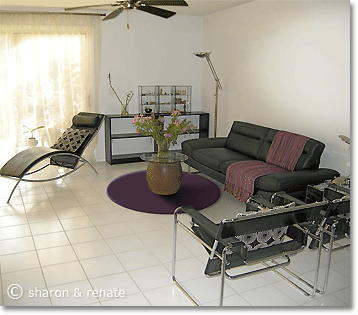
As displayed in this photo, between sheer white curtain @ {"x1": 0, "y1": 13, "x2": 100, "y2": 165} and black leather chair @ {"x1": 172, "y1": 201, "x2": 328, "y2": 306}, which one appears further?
sheer white curtain @ {"x1": 0, "y1": 13, "x2": 100, "y2": 165}

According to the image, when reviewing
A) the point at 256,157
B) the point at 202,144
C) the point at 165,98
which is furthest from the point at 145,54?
the point at 256,157

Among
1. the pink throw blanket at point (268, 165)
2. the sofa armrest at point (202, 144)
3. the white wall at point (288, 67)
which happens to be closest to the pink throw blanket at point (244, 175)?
the pink throw blanket at point (268, 165)

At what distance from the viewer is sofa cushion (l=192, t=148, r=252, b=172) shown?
515cm

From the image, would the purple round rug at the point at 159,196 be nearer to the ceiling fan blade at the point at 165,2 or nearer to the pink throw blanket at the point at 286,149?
the pink throw blanket at the point at 286,149

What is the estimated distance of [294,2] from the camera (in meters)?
5.07

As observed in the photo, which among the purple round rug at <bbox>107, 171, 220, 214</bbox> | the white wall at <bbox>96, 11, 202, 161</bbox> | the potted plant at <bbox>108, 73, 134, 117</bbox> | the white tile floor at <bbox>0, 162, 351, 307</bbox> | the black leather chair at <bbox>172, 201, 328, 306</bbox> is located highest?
the white wall at <bbox>96, 11, 202, 161</bbox>

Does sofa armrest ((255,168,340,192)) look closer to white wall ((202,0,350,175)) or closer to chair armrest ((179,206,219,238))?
white wall ((202,0,350,175))

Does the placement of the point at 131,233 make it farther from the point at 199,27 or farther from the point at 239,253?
the point at 199,27

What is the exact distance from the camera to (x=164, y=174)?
4.72m

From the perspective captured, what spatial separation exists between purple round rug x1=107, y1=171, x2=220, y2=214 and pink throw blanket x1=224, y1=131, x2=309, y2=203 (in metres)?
0.38

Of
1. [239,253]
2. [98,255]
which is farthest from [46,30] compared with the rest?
[239,253]

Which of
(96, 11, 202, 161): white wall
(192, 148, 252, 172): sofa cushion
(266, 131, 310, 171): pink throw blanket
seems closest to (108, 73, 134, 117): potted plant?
(96, 11, 202, 161): white wall

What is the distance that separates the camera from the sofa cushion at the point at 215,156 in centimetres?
515

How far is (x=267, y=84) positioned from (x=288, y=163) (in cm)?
149
